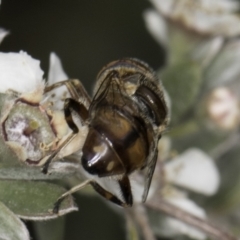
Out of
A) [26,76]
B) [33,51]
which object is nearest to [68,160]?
[26,76]

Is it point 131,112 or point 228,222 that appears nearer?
point 131,112

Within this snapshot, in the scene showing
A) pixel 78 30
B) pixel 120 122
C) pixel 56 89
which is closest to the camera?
pixel 120 122

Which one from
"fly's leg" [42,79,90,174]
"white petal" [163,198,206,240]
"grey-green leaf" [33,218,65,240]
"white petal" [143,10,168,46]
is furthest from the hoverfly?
"white petal" [143,10,168,46]

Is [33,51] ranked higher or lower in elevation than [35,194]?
lower

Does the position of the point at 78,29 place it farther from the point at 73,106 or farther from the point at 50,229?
the point at 73,106

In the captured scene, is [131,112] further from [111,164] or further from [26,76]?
[26,76]

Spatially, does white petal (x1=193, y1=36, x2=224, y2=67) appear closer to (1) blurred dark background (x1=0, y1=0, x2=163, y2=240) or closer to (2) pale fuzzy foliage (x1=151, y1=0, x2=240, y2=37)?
(2) pale fuzzy foliage (x1=151, y1=0, x2=240, y2=37)

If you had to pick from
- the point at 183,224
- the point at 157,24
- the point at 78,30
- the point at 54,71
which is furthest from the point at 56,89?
the point at 78,30

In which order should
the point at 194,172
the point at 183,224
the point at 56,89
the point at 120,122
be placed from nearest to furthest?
the point at 120,122 → the point at 56,89 → the point at 183,224 → the point at 194,172
